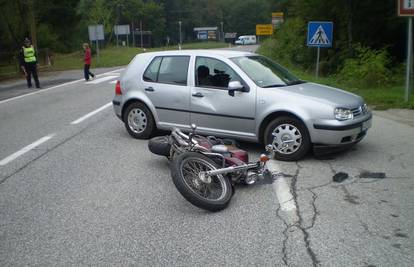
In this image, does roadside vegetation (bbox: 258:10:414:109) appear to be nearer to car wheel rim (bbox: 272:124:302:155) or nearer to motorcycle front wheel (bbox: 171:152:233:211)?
car wheel rim (bbox: 272:124:302:155)

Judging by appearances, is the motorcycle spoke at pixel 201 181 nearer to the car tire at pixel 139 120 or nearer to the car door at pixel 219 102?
the car door at pixel 219 102

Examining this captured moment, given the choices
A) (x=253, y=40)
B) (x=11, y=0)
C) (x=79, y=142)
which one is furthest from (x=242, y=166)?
(x=253, y=40)

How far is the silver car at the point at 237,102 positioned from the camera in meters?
6.70

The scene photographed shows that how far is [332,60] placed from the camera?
2800 centimetres

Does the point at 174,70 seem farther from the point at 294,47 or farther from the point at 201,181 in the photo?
the point at 294,47

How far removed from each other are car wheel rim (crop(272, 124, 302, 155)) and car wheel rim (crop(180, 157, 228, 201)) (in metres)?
1.79

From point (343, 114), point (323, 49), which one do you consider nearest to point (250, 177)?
point (343, 114)

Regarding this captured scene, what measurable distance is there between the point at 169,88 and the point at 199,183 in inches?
125

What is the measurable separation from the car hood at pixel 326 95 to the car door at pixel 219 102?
2.14ft

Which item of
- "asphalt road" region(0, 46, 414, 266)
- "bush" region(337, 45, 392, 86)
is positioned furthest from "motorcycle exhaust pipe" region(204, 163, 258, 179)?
"bush" region(337, 45, 392, 86)

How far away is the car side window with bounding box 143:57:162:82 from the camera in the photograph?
8438 millimetres

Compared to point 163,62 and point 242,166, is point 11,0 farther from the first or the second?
point 242,166

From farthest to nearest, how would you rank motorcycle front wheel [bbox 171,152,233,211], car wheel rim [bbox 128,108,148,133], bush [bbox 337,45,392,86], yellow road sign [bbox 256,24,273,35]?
yellow road sign [bbox 256,24,273,35], bush [bbox 337,45,392,86], car wheel rim [bbox 128,108,148,133], motorcycle front wheel [bbox 171,152,233,211]

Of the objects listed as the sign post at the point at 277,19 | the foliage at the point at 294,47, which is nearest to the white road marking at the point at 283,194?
the foliage at the point at 294,47
